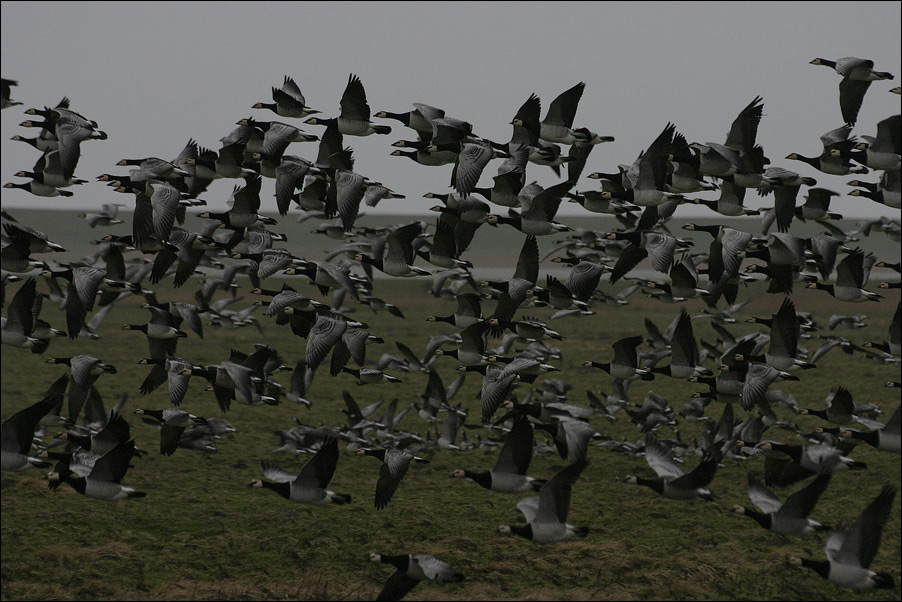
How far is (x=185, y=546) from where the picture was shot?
70.9 feet

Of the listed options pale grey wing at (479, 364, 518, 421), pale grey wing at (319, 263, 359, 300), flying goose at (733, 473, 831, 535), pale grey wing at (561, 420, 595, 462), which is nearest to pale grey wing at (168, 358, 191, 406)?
pale grey wing at (319, 263, 359, 300)

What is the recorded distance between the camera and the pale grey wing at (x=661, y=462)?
13938mm

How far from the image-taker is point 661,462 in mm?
14477

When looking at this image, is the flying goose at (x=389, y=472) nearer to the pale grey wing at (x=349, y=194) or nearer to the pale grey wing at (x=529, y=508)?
the pale grey wing at (x=529, y=508)

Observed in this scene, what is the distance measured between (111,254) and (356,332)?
182 inches

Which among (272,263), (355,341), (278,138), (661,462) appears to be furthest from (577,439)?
(278,138)

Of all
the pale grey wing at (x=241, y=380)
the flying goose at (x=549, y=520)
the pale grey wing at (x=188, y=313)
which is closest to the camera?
the flying goose at (x=549, y=520)

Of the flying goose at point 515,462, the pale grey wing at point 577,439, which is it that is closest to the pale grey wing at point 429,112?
the pale grey wing at point 577,439

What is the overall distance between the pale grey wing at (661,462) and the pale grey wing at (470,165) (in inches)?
199

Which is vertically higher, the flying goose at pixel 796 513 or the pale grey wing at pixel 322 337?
the pale grey wing at pixel 322 337

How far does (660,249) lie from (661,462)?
3.39 metres

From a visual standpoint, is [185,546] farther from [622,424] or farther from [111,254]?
[622,424]

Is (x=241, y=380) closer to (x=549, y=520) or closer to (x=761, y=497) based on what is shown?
(x=549, y=520)

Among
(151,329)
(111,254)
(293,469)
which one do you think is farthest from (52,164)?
(293,469)
